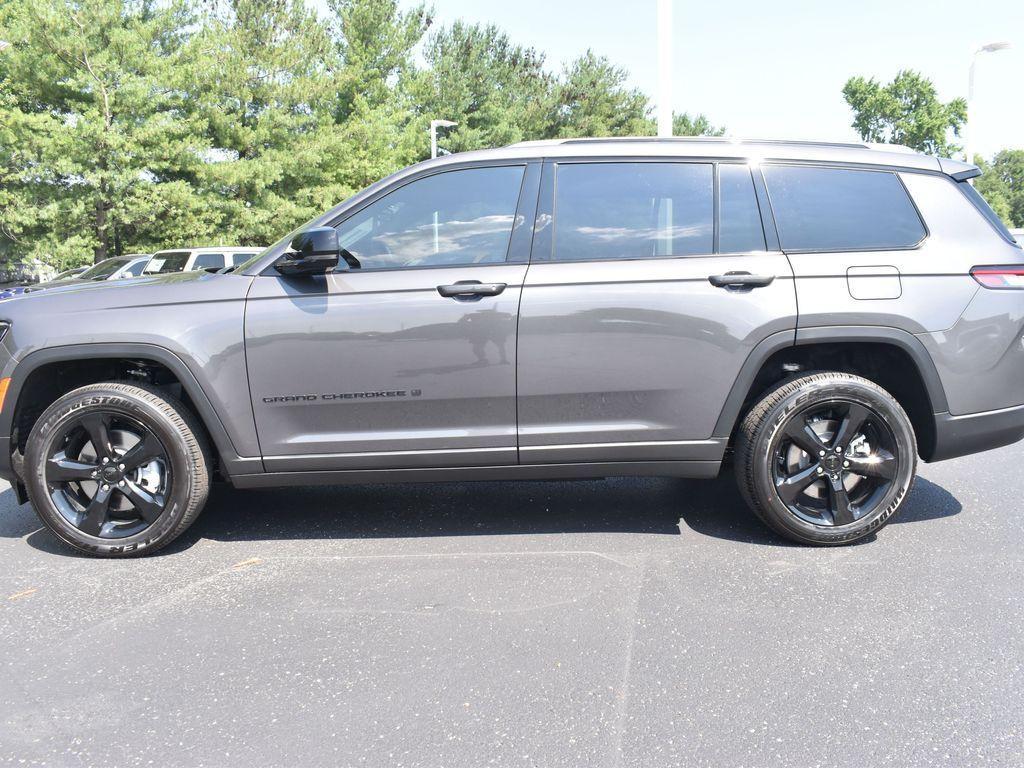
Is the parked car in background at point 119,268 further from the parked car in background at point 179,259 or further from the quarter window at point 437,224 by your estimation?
the quarter window at point 437,224

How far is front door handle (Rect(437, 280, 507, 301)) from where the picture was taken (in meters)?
3.68

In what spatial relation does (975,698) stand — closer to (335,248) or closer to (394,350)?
(394,350)

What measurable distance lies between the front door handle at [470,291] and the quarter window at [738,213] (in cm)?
105

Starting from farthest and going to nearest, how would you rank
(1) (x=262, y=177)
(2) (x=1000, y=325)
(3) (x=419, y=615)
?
(1) (x=262, y=177) → (2) (x=1000, y=325) → (3) (x=419, y=615)

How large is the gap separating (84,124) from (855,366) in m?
20.9

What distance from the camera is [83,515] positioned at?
12.6 ft

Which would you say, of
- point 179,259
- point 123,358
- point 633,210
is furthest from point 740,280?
point 179,259

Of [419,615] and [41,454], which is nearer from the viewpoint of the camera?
[419,615]

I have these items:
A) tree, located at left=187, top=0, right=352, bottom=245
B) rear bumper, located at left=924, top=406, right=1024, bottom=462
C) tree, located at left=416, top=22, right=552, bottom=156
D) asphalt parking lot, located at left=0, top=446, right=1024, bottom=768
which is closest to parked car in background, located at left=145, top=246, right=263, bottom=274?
tree, located at left=187, top=0, right=352, bottom=245

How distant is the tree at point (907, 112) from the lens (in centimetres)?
6756

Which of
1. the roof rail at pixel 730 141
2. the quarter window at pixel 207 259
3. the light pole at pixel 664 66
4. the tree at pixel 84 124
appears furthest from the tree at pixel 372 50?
the roof rail at pixel 730 141

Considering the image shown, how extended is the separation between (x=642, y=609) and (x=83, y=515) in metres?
2.57

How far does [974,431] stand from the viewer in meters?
3.88

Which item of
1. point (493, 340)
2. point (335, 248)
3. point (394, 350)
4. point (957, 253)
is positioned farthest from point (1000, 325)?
point (335, 248)
